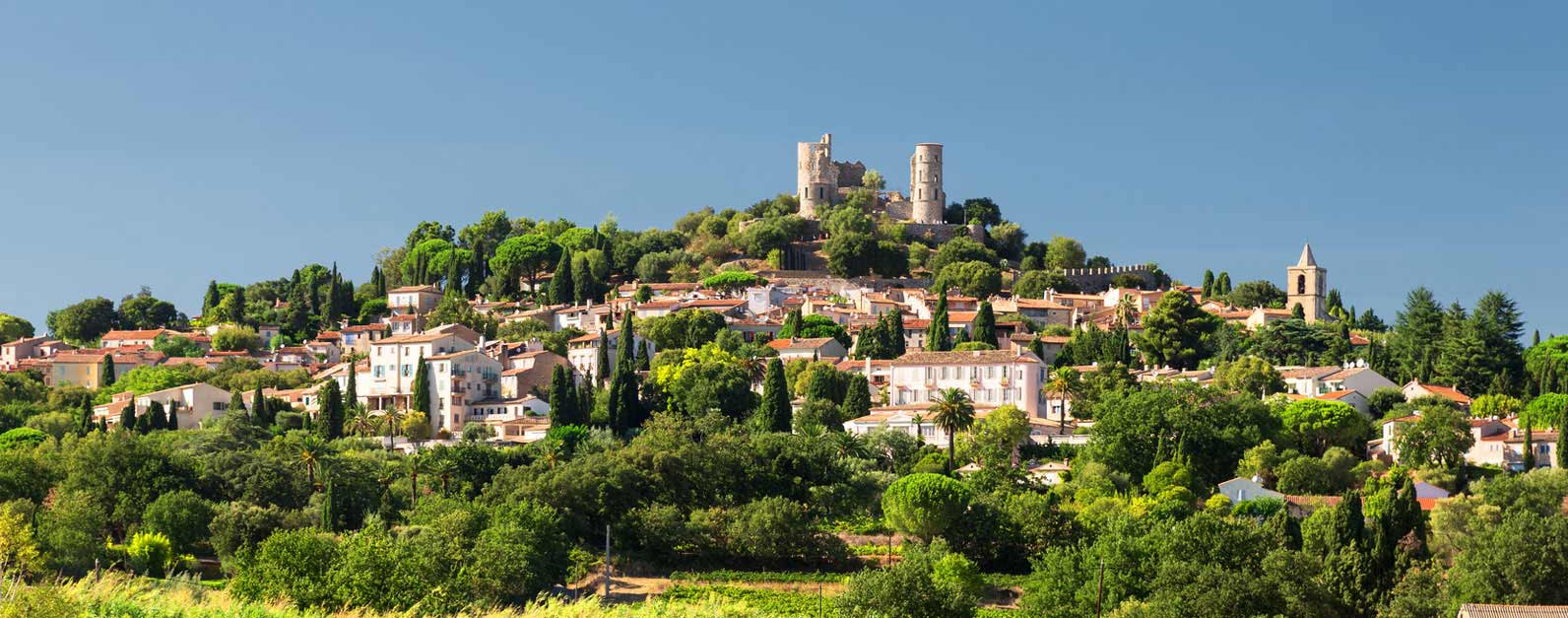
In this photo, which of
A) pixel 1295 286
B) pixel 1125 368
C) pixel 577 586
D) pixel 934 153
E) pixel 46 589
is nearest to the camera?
pixel 46 589

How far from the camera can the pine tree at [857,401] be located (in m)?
72.1

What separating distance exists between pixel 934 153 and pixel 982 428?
53367 millimetres

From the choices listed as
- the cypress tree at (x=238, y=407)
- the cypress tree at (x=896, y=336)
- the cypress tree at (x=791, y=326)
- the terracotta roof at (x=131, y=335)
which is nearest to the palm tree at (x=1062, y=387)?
the cypress tree at (x=896, y=336)

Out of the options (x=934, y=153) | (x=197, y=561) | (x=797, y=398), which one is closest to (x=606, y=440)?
(x=797, y=398)

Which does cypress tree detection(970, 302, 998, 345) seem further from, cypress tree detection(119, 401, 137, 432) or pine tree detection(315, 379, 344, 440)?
cypress tree detection(119, 401, 137, 432)

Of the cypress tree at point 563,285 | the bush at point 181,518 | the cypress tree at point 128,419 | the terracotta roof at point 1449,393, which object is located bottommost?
the bush at point 181,518

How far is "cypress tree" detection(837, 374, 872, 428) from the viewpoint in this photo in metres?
72.1

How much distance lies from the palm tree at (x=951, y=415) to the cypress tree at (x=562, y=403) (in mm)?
11959

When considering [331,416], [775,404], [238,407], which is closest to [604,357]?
[331,416]

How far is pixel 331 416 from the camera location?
235 ft

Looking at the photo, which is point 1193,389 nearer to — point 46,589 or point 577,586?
point 577,586

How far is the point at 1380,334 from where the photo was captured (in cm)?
8925

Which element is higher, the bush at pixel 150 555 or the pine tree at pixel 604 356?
the pine tree at pixel 604 356

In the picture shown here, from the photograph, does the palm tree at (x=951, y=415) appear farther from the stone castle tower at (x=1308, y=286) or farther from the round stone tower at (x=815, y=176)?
the round stone tower at (x=815, y=176)
